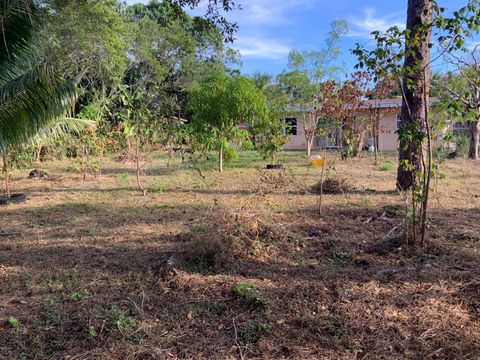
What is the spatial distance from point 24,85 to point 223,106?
7683 millimetres

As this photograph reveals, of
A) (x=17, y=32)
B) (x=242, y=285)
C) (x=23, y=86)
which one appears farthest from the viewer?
(x=17, y=32)

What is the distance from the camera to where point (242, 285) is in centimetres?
355

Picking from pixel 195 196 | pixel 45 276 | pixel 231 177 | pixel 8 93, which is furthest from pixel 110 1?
pixel 45 276

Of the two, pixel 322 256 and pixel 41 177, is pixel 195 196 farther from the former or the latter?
pixel 41 177

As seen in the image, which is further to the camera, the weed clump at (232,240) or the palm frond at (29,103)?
the palm frond at (29,103)

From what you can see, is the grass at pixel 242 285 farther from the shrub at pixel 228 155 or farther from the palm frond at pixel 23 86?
the shrub at pixel 228 155

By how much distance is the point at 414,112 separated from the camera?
7230 mm

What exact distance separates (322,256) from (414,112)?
4.11 metres

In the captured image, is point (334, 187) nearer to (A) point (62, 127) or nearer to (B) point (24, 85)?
(A) point (62, 127)

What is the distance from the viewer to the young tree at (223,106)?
39.8 feet

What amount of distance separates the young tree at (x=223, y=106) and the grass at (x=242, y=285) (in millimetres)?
5839

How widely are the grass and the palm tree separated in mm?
1598

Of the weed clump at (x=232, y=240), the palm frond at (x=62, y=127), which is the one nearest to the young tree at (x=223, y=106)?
the palm frond at (x=62, y=127)

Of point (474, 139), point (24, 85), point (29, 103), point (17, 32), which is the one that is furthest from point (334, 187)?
point (474, 139)
